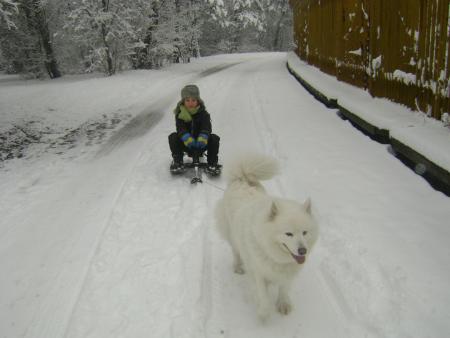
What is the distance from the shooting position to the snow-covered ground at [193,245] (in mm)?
3352

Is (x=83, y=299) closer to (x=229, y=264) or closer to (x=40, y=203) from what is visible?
(x=229, y=264)

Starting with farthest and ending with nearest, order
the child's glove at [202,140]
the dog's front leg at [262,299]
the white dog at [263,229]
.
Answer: the child's glove at [202,140]
the dog's front leg at [262,299]
the white dog at [263,229]

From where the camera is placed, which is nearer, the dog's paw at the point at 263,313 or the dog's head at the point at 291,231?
the dog's head at the point at 291,231

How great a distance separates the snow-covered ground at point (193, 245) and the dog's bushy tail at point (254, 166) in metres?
1.01

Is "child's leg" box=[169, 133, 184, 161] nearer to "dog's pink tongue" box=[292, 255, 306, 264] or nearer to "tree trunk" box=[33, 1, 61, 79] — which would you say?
"dog's pink tongue" box=[292, 255, 306, 264]

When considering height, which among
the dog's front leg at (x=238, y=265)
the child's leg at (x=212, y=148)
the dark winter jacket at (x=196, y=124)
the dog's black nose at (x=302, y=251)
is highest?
the dark winter jacket at (x=196, y=124)

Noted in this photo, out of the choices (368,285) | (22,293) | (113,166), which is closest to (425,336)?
(368,285)

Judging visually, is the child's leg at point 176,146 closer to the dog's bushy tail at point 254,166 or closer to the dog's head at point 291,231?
the dog's bushy tail at point 254,166

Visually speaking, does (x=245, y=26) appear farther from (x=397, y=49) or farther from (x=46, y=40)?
(x=397, y=49)

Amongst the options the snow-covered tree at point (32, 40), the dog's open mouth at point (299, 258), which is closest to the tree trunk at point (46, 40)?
the snow-covered tree at point (32, 40)

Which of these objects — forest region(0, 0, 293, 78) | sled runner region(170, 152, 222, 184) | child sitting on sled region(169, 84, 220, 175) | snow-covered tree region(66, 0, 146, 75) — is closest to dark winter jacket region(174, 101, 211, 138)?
child sitting on sled region(169, 84, 220, 175)

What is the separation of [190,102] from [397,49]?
4170 mm

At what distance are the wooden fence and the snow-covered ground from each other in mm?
1174

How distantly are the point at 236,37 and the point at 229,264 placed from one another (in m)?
47.3
